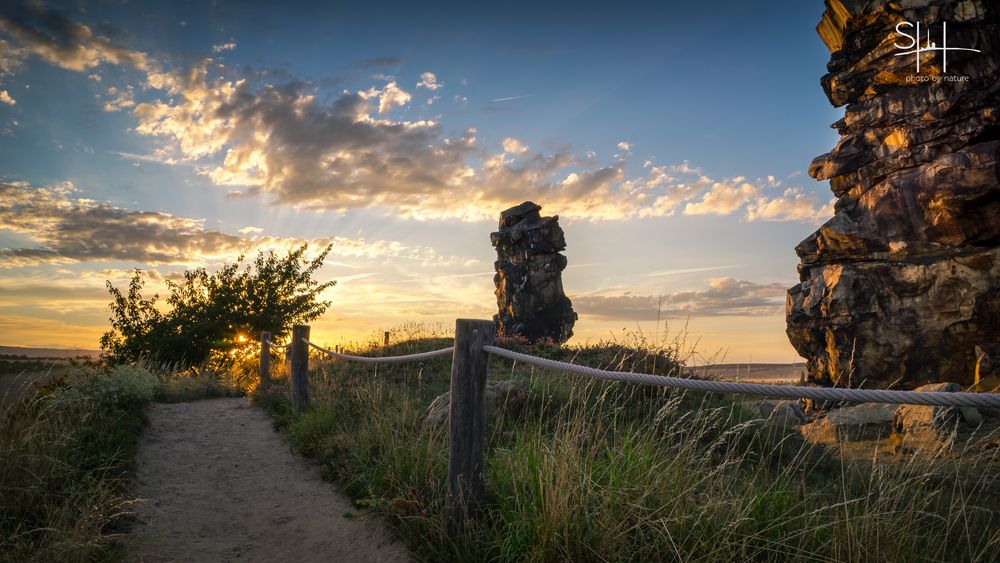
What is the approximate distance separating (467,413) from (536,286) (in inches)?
1189

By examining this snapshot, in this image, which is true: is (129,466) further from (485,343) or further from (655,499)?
(655,499)

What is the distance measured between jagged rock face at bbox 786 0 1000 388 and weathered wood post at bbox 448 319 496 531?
19666 millimetres

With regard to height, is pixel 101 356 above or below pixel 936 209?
below

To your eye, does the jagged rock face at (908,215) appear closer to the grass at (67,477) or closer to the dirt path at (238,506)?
the dirt path at (238,506)

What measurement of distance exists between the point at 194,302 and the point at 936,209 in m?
27.6

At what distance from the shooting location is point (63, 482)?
518 cm

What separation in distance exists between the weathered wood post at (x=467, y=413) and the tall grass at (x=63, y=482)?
8.51 ft

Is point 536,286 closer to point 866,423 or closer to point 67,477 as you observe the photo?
point 866,423

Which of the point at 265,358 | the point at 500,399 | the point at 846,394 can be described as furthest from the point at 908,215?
the point at 846,394

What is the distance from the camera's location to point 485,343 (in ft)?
14.0

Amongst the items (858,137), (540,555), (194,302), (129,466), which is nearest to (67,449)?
(129,466)

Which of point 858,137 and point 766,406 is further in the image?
point 858,137

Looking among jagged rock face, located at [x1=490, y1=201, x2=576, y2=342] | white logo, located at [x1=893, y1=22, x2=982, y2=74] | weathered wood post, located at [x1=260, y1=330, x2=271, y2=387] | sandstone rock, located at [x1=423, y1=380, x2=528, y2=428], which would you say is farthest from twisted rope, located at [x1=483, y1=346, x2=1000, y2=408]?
jagged rock face, located at [x1=490, y1=201, x2=576, y2=342]

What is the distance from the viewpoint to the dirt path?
4.75 meters
